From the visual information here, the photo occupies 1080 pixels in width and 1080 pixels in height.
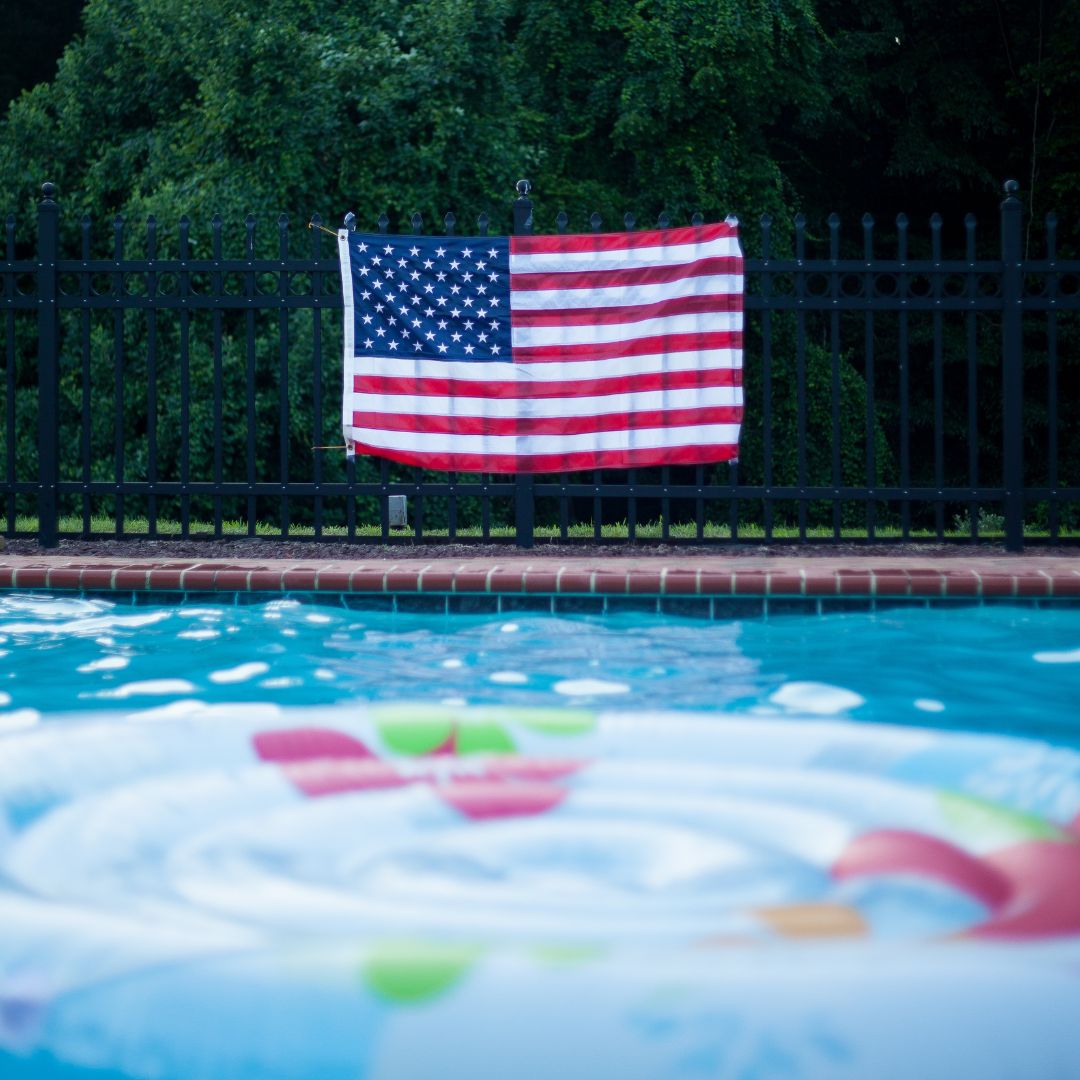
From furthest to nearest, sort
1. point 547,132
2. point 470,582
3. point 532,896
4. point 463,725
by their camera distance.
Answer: point 547,132, point 470,582, point 463,725, point 532,896

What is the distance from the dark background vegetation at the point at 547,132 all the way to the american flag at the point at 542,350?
508 centimetres

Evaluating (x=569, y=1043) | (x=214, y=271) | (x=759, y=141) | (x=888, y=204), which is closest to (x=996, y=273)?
(x=214, y=271)

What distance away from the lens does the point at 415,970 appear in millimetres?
1600

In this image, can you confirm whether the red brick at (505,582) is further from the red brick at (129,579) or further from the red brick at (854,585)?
the red brick at (129,579)

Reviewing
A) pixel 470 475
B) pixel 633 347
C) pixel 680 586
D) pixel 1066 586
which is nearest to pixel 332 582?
pixel 680 586

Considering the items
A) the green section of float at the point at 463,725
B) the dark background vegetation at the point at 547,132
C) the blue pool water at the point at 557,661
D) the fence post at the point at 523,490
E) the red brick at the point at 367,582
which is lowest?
the blue pool water at the point at 557,661

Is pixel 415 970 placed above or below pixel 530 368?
below

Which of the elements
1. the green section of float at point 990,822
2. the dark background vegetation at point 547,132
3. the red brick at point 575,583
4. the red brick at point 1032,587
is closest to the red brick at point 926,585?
the red brick at point 1032,587

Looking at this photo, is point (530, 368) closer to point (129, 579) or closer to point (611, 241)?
point (611, 241)

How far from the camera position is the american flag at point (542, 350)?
24.2 feet

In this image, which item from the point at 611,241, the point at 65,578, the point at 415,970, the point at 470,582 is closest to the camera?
the point at 415,970

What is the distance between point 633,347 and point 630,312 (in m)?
0.18

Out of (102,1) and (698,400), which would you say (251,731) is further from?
(102,1)

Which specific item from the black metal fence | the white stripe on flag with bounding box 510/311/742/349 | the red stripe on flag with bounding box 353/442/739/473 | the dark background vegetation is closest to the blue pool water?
the red stripe on flag with bounding box 353/442/739/473
